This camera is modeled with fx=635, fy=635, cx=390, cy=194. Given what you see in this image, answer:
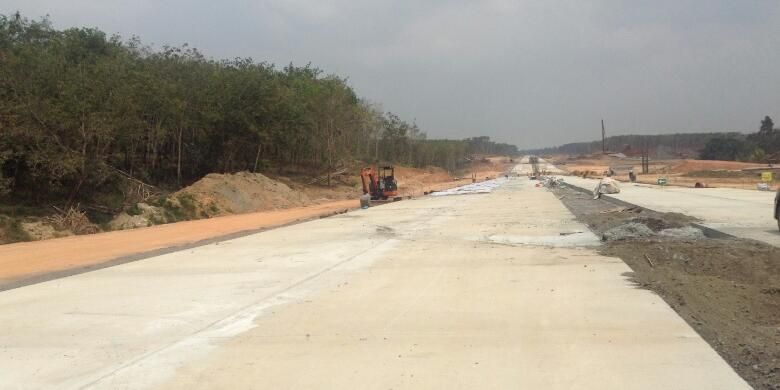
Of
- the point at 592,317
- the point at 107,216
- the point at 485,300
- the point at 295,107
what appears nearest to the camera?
the point at 592,317

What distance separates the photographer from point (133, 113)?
30.6 metres

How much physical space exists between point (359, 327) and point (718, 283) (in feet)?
18.1

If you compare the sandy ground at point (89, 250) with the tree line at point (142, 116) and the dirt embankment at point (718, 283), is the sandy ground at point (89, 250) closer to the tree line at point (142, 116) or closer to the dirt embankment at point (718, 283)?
the tree line at point (142, 116)

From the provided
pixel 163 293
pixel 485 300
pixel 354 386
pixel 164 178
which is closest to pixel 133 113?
pixel 164 178

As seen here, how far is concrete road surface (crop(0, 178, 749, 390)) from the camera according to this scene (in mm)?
5441

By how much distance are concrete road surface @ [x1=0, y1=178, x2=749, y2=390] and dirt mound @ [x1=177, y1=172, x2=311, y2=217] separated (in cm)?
1946

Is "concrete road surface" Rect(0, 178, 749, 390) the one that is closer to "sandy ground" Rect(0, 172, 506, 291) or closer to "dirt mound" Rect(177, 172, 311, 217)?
"sandy ground" Rect(0, 172, 506, 291)

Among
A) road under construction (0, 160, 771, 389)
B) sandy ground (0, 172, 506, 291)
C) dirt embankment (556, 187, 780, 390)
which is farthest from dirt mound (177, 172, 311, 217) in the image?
dirt embankment (556, 187, 780, 390)

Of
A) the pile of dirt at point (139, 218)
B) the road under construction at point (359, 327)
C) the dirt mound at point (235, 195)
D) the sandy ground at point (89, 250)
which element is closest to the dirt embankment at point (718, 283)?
the road under construction at point (359, 327)

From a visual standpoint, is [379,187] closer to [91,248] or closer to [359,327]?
[91,248]

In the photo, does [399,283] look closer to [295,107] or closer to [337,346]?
[337,346]

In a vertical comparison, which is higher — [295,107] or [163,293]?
[295,107]

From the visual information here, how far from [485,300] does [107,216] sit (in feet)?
80.8

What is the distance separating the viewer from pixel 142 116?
35344mm
